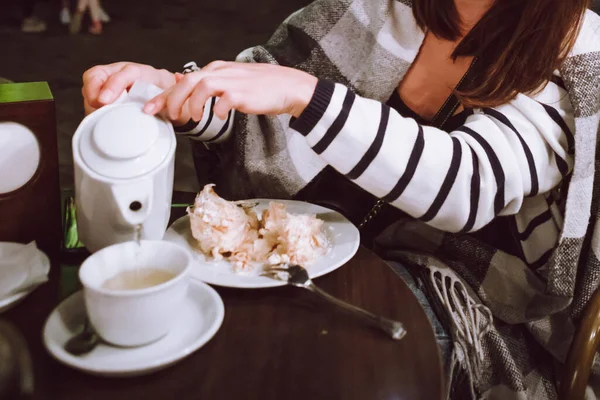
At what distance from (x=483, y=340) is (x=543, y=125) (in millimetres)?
319

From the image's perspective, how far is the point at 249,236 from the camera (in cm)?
79

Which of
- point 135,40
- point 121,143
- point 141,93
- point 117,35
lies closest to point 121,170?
point 121,143

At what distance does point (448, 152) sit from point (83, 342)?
48cm

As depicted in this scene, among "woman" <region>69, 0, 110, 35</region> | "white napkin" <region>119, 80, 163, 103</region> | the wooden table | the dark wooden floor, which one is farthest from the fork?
"woman" <region>69, 0, 110, 35</region>

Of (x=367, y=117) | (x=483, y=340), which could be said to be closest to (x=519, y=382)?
(x=483, y=340)

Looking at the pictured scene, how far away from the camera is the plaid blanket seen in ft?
2.76

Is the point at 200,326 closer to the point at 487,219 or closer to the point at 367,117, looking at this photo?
the point at 367,117

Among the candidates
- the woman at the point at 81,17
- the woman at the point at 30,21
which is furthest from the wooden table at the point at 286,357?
the woman at the point at 30,21

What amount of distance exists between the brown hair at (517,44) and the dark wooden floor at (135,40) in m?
1.50

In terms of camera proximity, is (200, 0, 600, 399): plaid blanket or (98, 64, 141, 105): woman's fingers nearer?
(98, 64, 141, 105): woman's fingers

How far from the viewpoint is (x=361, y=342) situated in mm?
646

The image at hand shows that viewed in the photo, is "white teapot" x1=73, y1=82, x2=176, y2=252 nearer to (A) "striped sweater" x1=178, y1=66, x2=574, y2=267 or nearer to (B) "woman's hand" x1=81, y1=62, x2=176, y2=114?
(B) "woman's hand" x1=81, y1=62, x2=176, y2=114

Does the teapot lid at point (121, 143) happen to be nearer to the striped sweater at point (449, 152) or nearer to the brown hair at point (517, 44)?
the striped sweater at point (449, 152)

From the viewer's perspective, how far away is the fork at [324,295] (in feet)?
2.16
